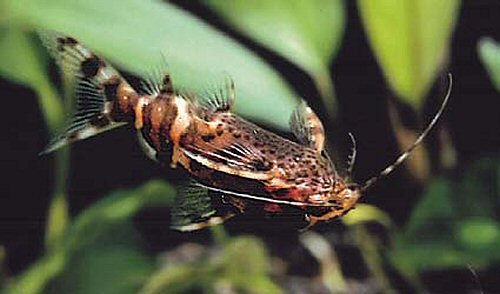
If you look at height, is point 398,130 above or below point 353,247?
above

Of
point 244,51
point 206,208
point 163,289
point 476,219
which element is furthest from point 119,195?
point 206,208

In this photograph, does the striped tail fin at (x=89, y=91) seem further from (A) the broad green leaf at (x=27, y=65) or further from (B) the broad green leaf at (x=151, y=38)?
(A) the broad green leaf at (x=27, y=65)

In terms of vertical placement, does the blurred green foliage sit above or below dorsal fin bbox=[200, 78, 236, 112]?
below

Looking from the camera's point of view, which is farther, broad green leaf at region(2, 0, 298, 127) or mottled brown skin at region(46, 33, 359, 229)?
broad green leaf at region(2, 0, 298, 127)

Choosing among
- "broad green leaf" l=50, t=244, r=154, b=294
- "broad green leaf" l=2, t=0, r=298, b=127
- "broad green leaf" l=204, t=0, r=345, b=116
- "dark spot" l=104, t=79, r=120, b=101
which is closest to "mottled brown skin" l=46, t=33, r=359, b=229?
"dark spot" l=104, t=79, r=120, b=101

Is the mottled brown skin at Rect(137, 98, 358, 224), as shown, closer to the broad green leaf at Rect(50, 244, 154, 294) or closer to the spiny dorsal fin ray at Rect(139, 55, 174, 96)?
the spiny dorsal fin ray at Rect(139, 55, 174, 96)

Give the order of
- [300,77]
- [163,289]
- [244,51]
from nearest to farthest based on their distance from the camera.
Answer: [244,51] < [163,289] < [300,77]

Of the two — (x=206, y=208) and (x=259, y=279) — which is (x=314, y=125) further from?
(x=259, y=279)
